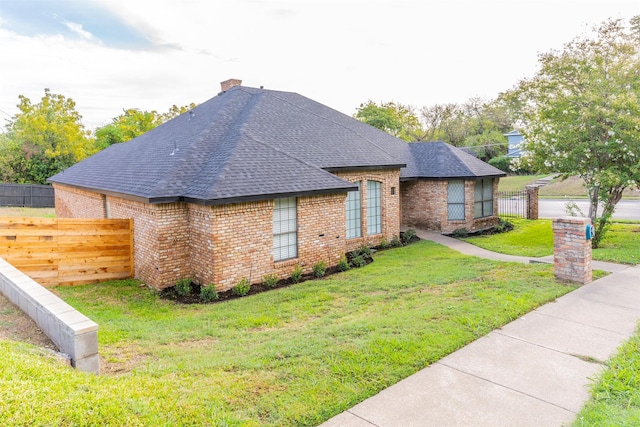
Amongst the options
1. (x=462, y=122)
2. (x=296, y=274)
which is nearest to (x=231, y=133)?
(x=296, y=274)

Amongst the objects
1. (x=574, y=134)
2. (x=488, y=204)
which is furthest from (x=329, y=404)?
(x=488, y=204)

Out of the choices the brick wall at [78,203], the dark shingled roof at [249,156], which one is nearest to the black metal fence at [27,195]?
the dark shingled roof at [249,156]

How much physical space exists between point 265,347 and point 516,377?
10.7ft

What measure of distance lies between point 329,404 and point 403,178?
14.2 m

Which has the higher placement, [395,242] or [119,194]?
[119,194]

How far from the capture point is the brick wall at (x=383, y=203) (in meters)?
14.8

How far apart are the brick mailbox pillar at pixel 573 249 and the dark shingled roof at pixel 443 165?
29.3 ft

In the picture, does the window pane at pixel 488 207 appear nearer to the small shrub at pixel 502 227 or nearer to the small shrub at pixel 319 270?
the small shrub at pixel 502 227

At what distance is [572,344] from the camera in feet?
19.4

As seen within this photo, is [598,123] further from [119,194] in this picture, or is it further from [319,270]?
[119,194]

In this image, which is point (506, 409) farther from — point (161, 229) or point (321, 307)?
point (161, 229)

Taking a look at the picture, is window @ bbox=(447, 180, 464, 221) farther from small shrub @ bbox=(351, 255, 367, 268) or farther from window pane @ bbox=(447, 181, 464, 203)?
small shrub @ bbox=(351, 255, 367, 268)

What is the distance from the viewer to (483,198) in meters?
19.2

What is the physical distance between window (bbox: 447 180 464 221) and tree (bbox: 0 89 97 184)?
29547mm
